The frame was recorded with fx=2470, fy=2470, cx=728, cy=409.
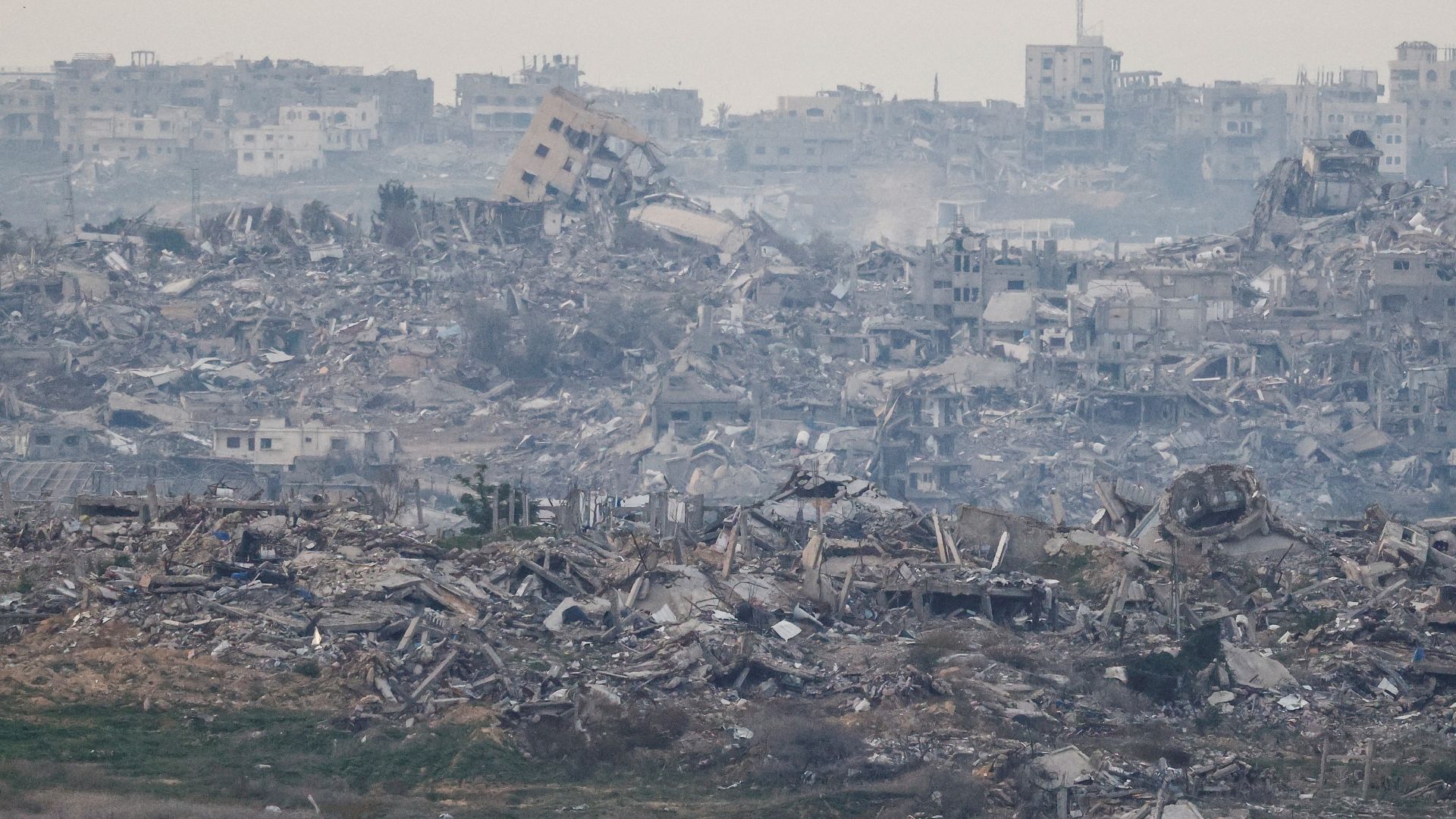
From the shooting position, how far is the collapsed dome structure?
23.0 metres

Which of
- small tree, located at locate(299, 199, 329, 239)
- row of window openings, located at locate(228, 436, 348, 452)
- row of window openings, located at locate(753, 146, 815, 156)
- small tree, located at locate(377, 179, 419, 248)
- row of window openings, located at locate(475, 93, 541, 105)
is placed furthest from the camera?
row of window openings, located at locate(753, 146, 815, 156)

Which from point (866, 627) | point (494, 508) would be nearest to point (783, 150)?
point (494, 508)

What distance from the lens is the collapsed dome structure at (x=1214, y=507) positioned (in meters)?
23.0

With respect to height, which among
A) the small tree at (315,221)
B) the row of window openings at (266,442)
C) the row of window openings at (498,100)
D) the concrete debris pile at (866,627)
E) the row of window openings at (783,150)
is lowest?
the row of window openings at (266,442)

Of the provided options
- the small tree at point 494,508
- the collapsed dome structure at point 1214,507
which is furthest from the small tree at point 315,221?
the collapsed dome structure at point 1214,507

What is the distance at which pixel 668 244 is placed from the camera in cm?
6050

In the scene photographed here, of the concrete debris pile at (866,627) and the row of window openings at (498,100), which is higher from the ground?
the row of window openings at (498,100)

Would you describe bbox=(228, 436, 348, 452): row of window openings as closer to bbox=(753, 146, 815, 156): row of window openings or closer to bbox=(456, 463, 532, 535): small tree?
bbox=(456, 463, 532, 535): small tree

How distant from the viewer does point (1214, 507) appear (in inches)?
913

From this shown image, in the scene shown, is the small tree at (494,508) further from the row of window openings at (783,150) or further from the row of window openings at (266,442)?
the row of window openings at (783,150)

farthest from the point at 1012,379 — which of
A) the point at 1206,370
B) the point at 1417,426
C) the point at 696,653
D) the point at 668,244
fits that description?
the point at 696,653

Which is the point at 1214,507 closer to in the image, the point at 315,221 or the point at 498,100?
the point at 315,221

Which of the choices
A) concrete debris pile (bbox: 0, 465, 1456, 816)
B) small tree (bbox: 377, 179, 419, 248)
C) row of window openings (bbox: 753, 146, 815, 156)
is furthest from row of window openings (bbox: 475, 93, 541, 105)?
concrete debris pile (bbox: 0, 465, 1456, 816)

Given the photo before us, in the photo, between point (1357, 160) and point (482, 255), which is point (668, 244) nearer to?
point (482, 255)
